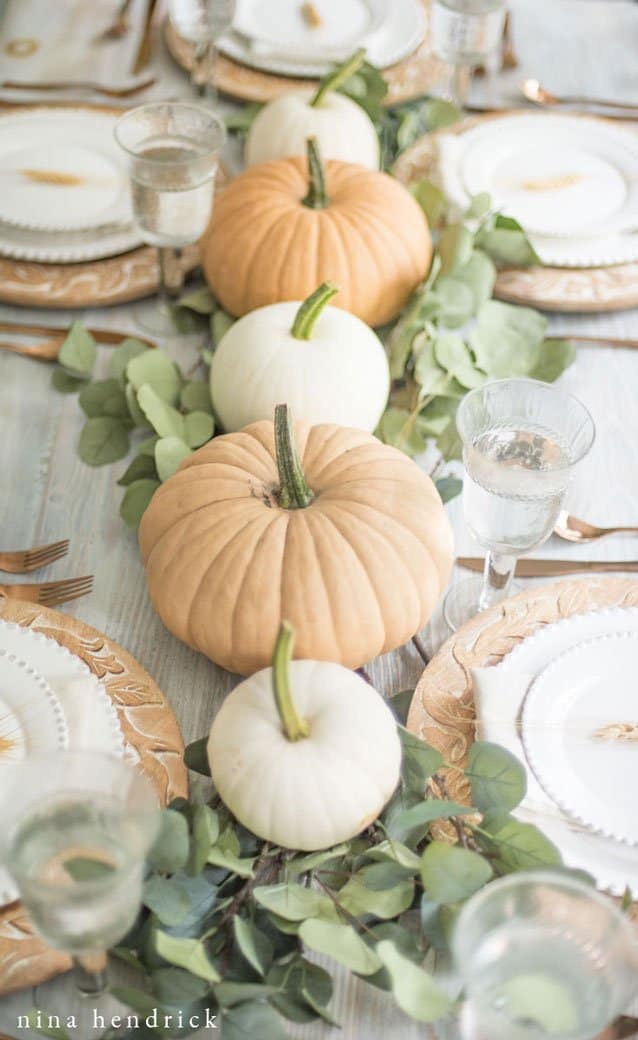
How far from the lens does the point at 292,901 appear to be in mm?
838

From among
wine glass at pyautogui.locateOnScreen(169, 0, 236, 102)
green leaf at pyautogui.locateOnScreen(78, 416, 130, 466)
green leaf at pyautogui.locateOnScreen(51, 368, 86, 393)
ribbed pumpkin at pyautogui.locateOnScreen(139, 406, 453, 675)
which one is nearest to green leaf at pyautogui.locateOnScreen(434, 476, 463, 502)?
ribbed pumpkin at pyautogui.locateOnScreen(139, 406, 453, 675)

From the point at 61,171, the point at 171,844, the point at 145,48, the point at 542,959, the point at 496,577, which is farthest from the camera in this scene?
the point at 145,48

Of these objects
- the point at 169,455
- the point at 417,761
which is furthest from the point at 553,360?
the point at 417,761

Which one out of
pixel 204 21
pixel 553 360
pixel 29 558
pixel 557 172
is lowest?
pixel 29 558

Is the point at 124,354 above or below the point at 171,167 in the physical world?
below

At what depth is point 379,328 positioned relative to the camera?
57.2 inches

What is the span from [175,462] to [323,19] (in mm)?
1093

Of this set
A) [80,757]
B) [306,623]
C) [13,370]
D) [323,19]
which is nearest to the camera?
[80,757]

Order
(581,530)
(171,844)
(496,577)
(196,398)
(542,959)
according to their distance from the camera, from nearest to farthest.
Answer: (542,959) < (171,844) < (496,577) < (581,530) < (196,398)

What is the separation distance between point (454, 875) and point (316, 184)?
0.87 metres

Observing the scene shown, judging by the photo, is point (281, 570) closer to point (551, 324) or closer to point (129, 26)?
point (551, 324)

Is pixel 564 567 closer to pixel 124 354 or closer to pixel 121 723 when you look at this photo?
pixel 121 723

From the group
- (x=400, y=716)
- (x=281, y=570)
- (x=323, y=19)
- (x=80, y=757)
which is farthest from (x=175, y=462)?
(x=323, y=19)

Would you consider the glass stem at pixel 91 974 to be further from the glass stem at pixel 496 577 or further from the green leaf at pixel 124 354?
the green leaf at pixel 124 354
